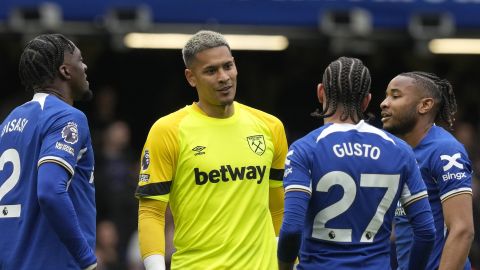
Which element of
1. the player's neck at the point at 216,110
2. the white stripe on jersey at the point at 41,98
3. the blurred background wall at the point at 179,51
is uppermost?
the blurred background wall at the point at 179,51

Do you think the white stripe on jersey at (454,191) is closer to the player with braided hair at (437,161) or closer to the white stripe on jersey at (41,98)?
the player with braided hair at (437,161)

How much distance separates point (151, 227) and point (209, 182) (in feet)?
1.33

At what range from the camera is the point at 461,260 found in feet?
23.6

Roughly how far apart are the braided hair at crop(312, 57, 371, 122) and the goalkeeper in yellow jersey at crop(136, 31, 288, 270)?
0.57 meters

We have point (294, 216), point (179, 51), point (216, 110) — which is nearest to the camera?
point (294, 216)

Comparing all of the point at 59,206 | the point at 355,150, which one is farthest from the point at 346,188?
the point at 59,206

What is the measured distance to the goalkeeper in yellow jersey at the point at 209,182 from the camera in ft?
23.3

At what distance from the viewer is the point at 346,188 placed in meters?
6.70

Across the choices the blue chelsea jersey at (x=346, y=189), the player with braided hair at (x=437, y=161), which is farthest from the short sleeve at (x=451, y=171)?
the blue chelsea jersey at (x=346, y=189)

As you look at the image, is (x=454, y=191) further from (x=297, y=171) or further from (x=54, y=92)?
(x=54, y=92)

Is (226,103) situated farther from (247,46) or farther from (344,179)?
(247,46)

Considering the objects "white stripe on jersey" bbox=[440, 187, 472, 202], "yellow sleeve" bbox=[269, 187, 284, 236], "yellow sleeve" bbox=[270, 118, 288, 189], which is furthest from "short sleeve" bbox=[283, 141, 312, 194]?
"white stripe on jersey" bbox=[440, 187, 472, 202]

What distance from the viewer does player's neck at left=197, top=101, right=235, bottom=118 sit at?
7348 millimetres

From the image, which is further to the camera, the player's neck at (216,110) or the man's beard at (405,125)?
the man's beard at (405,125)
